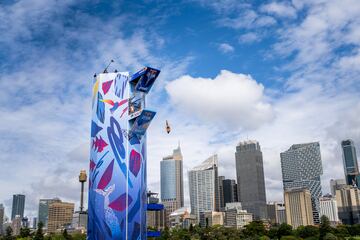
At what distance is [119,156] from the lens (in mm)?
62156

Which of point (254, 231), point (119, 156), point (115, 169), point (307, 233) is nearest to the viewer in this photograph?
point (115, 169)

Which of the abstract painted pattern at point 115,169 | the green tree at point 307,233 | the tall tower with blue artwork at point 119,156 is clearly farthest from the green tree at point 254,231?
the tall tower with blue artwork at point 119,156

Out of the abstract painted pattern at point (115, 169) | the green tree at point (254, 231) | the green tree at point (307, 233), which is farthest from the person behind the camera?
the green tree at point (254, 231)

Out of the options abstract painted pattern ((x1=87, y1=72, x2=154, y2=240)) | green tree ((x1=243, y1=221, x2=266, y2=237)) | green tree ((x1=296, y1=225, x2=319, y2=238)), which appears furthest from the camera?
green tree ((x1=243, y1=221, x2=266, y2=237))

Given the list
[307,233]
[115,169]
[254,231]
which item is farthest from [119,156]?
[307,233]

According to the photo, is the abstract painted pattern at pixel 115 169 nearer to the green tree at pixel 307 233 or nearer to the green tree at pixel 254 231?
the green tree at pixel 254 231

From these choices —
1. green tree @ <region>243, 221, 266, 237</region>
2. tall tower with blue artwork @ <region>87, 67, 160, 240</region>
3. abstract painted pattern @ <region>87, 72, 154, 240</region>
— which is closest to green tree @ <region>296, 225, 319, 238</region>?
green tree @ <region>243, 221, 266, 237</region>

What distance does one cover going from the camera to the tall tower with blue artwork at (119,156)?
61094 millimetres

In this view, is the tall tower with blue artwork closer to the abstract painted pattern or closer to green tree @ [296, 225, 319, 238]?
the abstract painted pattern

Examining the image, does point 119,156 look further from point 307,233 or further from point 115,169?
point 307,233

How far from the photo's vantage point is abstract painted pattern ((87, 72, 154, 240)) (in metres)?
61.0

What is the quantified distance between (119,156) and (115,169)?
1.89 m

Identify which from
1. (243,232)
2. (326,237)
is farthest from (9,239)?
(326,237)

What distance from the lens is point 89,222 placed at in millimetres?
63188
